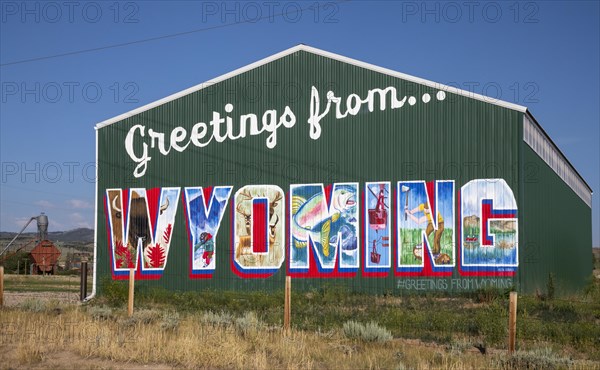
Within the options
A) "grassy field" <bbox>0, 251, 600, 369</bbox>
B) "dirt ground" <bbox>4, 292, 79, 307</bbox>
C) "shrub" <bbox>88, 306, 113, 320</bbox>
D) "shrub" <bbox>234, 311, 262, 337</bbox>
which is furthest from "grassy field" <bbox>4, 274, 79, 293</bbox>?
"shrub" <bbox>234, 311, 262, 337</bbox>

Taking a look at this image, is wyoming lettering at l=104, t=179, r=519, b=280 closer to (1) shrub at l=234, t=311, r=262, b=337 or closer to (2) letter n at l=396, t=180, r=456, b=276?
(2) letter n at l=396, t=180, r=456, b=276

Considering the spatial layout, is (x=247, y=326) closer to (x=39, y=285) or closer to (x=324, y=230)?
(x=324, y=230)

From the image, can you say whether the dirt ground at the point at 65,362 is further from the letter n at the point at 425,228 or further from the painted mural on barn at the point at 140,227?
the painted mural on barn at the point at 140,227

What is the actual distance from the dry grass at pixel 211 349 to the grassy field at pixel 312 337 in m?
0.03

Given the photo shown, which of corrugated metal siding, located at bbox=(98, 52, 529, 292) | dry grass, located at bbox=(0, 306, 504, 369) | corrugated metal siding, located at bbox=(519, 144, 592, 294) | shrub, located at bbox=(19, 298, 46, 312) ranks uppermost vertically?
corrugated metal siding, located at bbox=(98, 52, 529, 292)

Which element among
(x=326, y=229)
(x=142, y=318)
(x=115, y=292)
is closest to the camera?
(x=142, y=318)

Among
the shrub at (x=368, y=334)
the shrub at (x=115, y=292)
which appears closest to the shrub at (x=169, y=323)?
the shrub at (x=368, y=334)

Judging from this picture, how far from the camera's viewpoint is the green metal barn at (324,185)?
89.0 ft

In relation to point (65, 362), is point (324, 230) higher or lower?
higher

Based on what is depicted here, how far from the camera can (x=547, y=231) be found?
3288cm

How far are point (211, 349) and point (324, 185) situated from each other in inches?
614

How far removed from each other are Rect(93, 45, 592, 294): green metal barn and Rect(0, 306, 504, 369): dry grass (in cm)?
1083

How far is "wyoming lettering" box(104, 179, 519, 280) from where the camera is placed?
2700 centimetres

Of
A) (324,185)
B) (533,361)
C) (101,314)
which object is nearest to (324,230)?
(324,185)
